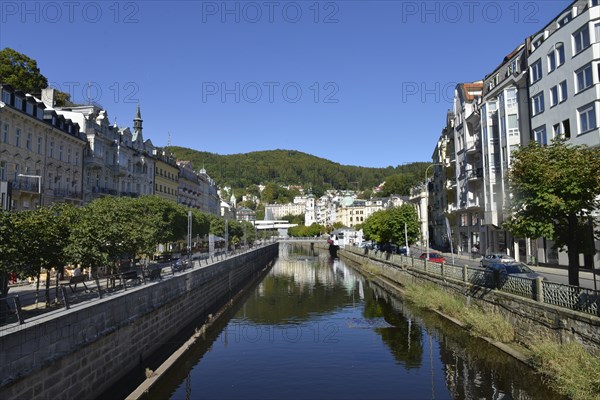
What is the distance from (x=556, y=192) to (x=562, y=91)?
74.1 feet

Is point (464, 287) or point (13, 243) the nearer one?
point (13, 243)

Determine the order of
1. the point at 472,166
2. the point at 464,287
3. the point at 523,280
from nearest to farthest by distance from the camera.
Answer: the point at 523,280, the point at 464,287, the point at 472,166

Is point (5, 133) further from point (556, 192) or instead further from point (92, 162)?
point (556, 192)

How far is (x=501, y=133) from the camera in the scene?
4684 cm

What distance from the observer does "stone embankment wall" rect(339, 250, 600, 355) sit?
14609mm

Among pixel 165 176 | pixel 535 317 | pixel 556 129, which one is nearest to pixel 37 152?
pixel 165 176

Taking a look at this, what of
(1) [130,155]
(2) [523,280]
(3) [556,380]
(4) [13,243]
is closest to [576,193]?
(2) [523,280]

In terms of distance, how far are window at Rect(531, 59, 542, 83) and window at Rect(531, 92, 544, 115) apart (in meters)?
1.56

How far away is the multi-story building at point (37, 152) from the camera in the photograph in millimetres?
37812

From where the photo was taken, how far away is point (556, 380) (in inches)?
580

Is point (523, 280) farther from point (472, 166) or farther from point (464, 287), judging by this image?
point (472, 166)

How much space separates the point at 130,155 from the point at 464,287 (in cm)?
5186

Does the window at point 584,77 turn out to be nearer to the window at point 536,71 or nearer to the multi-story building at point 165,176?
the window at point 536,71

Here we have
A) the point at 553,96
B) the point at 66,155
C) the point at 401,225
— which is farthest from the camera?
the point at 401,225
